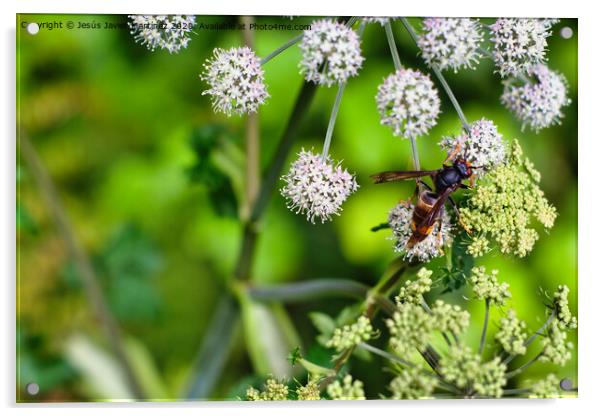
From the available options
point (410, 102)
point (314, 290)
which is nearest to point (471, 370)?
point (314, 290)

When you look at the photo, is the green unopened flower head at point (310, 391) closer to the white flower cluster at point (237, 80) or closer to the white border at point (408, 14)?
the white border at point (408, 14)

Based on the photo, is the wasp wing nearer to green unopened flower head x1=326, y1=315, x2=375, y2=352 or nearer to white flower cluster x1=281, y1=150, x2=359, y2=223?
white flower cluster x1=281, y1=150, x2=359, y2=223

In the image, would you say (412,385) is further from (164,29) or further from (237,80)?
(164,29)

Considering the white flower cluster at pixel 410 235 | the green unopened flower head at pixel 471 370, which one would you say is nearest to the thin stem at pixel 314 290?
the white flower cluster at pixel 410 235

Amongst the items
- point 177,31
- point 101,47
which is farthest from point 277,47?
point 101,47

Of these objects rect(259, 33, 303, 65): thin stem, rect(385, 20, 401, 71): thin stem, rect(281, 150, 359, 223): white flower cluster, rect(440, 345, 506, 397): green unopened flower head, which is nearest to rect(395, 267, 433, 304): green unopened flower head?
rect(440, 345, 506, 397): green unopened flower head

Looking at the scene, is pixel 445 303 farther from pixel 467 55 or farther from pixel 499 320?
pixel 467 55
